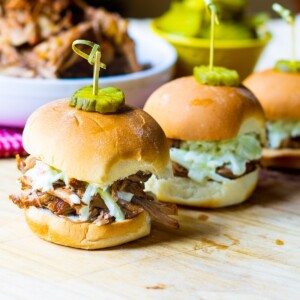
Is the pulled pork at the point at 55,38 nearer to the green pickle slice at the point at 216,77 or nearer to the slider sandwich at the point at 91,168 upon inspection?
the green pickle slice at the point at 216,77

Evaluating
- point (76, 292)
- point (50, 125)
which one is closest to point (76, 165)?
point (50, 125)

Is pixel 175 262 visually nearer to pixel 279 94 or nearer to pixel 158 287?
pixel 158 287

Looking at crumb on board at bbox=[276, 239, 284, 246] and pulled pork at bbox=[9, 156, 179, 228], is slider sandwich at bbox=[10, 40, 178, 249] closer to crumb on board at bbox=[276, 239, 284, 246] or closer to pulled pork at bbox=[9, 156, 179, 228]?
pulled pork at bbox=[9, 156, 179, 228]

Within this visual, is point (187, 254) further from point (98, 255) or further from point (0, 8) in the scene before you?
point (0, 8)

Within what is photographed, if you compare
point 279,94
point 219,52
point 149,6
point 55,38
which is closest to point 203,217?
point 279,94

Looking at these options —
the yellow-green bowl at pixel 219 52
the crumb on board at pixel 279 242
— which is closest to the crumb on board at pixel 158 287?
the crumb on board at pixel 279 242

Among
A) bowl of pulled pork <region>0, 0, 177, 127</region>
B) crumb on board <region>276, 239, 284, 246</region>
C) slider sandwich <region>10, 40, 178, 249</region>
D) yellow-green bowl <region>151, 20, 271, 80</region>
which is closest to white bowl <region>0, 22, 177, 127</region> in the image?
bowl of pulled pork <region>0, 0, 177, 127</region>
